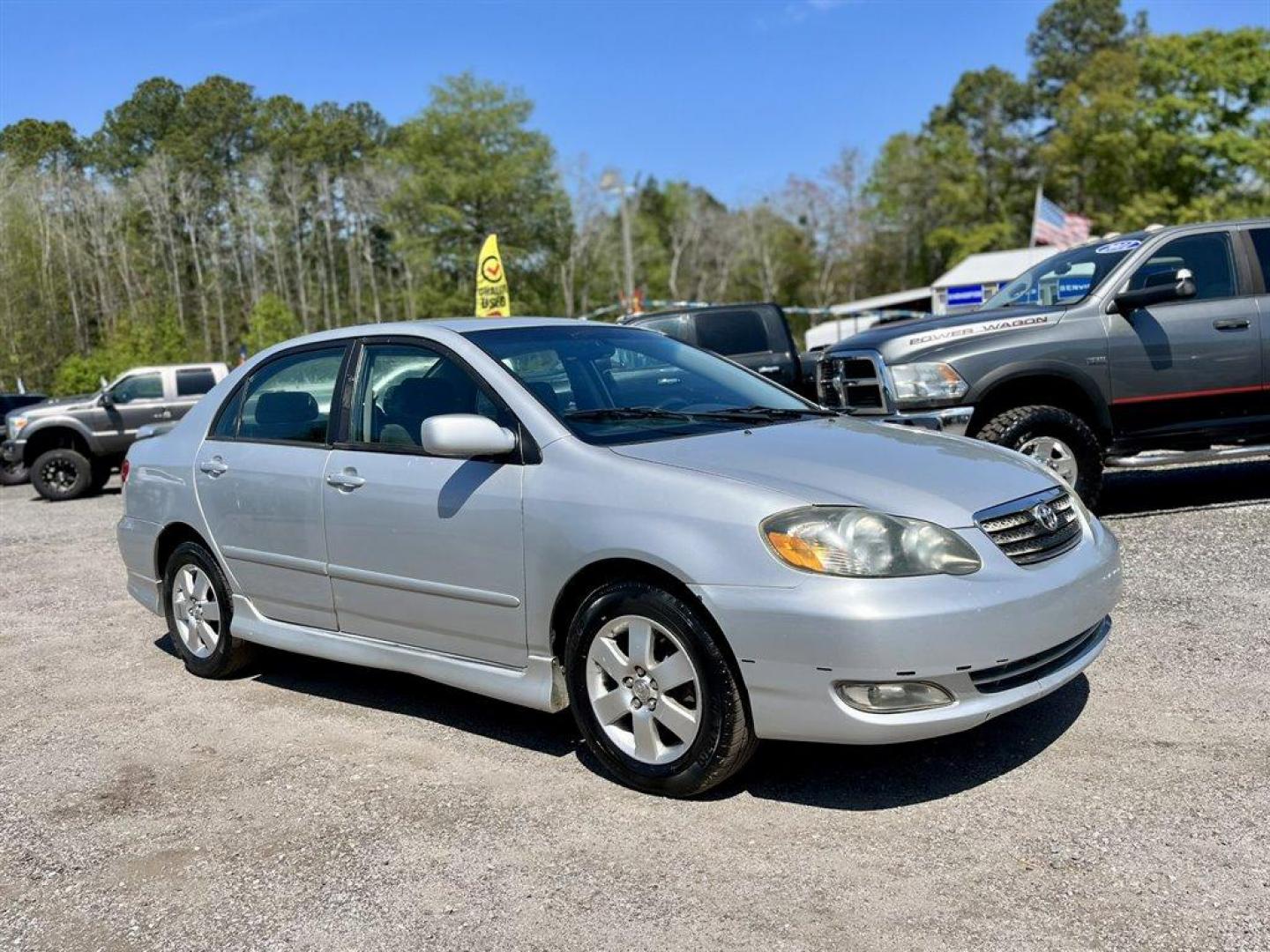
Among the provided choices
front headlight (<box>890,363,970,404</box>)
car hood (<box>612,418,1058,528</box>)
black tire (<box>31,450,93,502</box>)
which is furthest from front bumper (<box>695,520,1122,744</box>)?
black tire (<box>31,450,93,502</box>)

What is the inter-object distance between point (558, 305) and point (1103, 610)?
6858 centimetres

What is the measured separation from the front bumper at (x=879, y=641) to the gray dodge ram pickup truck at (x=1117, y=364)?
397 cm

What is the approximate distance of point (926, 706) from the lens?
135 inches

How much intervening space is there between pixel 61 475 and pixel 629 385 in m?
14.4

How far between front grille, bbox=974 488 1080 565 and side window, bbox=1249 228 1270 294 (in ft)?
16.4

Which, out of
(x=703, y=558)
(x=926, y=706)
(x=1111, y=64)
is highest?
(x=1111, y=64)

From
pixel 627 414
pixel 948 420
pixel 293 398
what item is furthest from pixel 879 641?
pixel 948 420

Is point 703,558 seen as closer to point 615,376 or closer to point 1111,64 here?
point 615,376

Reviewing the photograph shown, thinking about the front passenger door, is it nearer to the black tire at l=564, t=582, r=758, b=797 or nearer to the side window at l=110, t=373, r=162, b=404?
the black tire at l=564, t=582, r=758, b=797

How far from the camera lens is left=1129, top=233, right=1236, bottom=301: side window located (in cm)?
779

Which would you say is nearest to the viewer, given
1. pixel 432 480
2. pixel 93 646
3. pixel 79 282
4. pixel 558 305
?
pixel 432 480

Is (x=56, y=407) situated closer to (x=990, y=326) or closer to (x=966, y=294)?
(x=990, y=326)

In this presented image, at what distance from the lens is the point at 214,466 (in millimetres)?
5340

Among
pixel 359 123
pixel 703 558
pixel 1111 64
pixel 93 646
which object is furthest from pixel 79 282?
pixel 703 558
